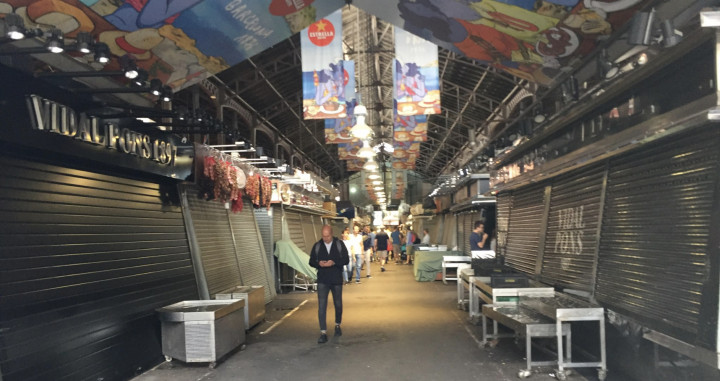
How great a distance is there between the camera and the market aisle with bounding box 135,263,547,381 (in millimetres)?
5902

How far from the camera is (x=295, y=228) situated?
54.1 feet

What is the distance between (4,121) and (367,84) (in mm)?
16818

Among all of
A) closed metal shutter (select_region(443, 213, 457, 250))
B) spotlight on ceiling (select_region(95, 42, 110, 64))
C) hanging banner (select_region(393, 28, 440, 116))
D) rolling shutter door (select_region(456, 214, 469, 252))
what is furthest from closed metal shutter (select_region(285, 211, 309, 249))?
spotlight on ceiling (select_region(95, 42, 110, 64))

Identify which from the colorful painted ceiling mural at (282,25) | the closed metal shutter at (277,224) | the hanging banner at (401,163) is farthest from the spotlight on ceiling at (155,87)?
the hanging banner at (401,163)

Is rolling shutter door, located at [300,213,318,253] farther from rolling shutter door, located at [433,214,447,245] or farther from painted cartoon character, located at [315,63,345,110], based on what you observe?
painted cartoon character, located at [315,63,345,110]

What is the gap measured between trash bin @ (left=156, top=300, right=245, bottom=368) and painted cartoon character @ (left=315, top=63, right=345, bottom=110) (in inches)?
202

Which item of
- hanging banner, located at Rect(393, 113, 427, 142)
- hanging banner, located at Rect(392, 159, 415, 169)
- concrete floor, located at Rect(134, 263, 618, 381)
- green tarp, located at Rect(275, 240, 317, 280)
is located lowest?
concrete floor, located at Rect(134, 263, 618, 381)

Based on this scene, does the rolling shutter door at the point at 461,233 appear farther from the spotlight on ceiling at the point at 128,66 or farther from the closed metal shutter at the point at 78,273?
the spotlight on ceiling at the point at 128,66

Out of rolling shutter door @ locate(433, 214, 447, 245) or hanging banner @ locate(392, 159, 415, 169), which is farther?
rolling shutter door @ locate(433, 214, 447, 245)

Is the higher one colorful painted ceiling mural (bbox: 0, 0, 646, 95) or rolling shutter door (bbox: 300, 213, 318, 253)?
colorful painted ceiling mural (bbox: 0, 0, 646, 95)

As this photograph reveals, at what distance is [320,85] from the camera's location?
409 inches

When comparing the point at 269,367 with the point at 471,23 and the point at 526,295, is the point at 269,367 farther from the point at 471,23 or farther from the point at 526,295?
the point at 471,23

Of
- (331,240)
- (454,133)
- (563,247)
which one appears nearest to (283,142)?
(454,133)

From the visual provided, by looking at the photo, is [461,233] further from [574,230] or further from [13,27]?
[13,27]
